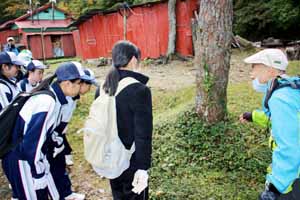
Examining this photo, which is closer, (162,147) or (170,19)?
(162,147)

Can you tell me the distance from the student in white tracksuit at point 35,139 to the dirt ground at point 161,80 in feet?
4.64

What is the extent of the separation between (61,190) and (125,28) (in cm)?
1439

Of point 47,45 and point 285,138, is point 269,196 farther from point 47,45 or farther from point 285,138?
point 47,45

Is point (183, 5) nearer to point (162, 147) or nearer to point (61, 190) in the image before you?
point (162, 147)

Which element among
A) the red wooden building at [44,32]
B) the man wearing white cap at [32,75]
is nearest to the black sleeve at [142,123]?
the man wearing white cap at [32,75]

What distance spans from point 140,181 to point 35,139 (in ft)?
2.98

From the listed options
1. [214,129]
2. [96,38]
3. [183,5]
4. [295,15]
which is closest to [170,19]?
[183,5]

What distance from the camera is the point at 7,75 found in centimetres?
418

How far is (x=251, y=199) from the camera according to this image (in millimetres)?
3469

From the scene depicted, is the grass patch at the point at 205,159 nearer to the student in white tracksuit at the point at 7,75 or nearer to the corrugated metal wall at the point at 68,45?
the student in white tracksuit at the point at 7,75

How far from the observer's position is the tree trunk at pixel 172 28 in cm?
1466

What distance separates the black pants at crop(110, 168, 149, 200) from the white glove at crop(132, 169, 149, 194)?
0.32 ft

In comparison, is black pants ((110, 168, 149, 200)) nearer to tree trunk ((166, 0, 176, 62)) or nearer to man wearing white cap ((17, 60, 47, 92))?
man wearing white cap ((17, 60, 47, 92))

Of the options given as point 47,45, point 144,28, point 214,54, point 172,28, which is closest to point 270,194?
point 214,54
